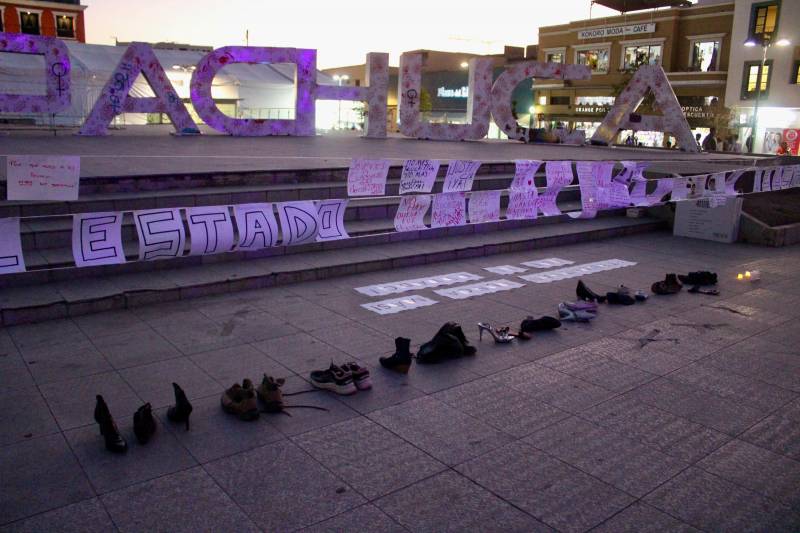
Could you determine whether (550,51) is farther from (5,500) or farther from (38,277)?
(5,500)

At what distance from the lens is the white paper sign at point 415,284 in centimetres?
762

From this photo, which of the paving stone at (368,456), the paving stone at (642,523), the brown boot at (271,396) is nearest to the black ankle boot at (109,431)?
the brown boot at (271,396)

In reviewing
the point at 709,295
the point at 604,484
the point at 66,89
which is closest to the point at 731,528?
the point at 604,484

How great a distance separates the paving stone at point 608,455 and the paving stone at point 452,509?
674mm

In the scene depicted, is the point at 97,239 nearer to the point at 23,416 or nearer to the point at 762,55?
the point at 23,416

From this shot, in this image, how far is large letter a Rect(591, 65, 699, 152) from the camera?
21438mm

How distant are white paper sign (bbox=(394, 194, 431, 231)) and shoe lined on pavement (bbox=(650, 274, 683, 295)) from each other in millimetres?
3529

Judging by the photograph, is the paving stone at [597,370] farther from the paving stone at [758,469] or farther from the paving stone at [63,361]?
the paving stone at [63,361]

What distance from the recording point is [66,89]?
17.4 meters

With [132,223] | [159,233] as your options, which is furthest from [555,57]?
[159,233]

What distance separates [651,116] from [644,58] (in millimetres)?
23300

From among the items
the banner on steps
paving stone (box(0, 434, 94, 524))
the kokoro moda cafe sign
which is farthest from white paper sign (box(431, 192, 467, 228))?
the kokoro moda cafe sign

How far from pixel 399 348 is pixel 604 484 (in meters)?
2.00

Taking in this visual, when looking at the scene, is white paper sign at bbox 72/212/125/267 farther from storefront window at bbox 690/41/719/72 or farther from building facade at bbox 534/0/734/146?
storefront window at bbox 690/41/719/72
